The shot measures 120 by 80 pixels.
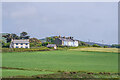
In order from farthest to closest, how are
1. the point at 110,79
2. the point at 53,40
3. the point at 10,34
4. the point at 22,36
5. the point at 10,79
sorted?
1. the point at 53,40
2. the point at 22,36
3. the point at 10,34
4. the point at 110,79
5. the point at 10,79

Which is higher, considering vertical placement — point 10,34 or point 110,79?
point 10,34

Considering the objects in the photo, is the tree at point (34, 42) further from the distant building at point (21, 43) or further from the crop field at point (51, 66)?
the crop field at point (51, 66)

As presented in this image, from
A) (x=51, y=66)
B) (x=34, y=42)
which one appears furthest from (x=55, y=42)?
(x=51, y=66)

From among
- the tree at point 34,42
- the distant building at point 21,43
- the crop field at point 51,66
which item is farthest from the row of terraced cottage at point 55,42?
the crop field at point 51,66

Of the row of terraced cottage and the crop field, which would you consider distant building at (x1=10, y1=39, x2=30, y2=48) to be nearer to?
the row of terraced cottage

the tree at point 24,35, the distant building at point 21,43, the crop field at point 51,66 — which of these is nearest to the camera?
the crop field at point 51,66

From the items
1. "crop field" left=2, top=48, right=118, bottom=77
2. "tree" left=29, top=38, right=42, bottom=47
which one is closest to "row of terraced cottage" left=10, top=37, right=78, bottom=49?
"tree" left=29, top=38, right=42, bottom=47

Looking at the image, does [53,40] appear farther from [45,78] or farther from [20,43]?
[45,78]

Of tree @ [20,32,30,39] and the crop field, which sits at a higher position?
tree @ [20,32,30,39]

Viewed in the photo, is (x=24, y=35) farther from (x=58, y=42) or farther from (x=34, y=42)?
(x=58, y=42)

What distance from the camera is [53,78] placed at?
16.9 metres

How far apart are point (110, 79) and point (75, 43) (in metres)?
105

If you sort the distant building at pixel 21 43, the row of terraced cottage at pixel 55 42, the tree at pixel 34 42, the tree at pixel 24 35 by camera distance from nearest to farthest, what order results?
the row of terraced cottage at pixel 55 42
the tree at pixel 34 42
the distant building at pixel 21 43
the tree at pixel 24 35

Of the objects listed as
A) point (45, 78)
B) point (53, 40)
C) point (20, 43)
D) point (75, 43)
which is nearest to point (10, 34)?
point (20, 43)
